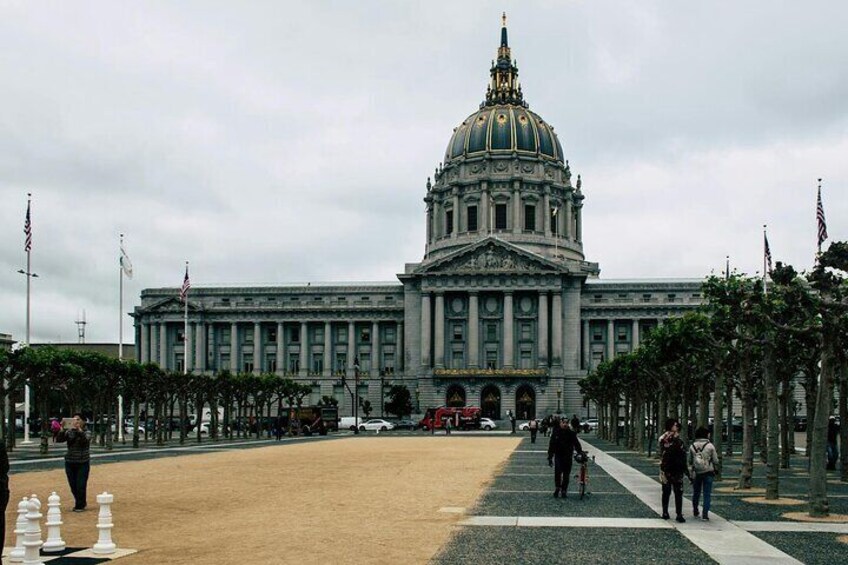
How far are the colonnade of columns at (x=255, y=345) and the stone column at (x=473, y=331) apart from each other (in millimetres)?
13889

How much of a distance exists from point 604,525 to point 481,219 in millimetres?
155397

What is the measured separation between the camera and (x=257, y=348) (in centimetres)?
17150

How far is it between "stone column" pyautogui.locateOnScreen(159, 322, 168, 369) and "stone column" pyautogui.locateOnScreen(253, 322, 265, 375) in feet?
44.1

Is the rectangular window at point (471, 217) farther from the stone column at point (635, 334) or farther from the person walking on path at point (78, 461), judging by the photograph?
the person walking on path at point (78, 461)

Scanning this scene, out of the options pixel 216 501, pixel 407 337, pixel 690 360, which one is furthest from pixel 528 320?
pixel 216 501

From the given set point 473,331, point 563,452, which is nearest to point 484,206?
point 473,331

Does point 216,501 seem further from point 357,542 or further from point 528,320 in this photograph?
point 528,320

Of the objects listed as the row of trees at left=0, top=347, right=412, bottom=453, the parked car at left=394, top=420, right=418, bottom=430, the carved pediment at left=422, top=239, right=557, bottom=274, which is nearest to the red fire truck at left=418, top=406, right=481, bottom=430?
the parked car at left=394, top=420, right=418, bottom=430

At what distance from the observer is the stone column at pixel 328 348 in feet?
555

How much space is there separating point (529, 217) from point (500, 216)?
4720mm

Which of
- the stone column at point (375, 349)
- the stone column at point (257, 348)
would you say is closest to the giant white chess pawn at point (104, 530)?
the stone column at point (375, 349)

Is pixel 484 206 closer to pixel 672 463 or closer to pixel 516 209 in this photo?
pixel 516 209

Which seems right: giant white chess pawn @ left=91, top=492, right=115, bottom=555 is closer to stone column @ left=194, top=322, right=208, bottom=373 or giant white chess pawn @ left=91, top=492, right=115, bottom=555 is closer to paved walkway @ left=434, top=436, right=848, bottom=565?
paved walkway @ left=434, top=436, right=848, bottom=565

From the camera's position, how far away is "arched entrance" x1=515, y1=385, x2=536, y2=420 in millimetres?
156125
